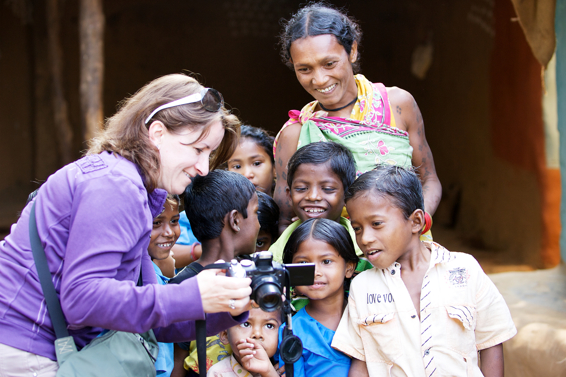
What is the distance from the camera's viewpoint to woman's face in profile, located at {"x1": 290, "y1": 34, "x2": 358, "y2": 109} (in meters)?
2.28

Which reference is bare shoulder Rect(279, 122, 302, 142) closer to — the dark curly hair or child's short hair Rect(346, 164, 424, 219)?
the dark curly hair

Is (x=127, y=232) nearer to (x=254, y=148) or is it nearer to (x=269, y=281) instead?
(x=269, y=281)

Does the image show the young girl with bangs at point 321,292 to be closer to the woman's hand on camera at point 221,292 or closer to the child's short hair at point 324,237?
the child's short hair at point 324,237

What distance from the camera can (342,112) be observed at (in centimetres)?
243

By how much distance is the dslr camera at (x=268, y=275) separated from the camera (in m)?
1.30

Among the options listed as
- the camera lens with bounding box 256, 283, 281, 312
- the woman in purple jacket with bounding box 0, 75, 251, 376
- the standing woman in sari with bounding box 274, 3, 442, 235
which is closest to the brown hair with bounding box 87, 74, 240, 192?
the woman in purple jacket with bounding box 0, 75, 251, 376

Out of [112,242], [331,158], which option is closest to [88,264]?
[112,242]

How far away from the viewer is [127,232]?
1.25m

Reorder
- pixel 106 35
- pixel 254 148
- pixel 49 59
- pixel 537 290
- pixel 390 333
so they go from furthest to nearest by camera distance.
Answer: pixel 106 35, pixel 49 59, pixel 537 290, pixel 254 148, pixel 390 333

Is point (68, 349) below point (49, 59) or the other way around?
below

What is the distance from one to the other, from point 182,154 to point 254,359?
0.76m

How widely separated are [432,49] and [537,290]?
14.5 ft

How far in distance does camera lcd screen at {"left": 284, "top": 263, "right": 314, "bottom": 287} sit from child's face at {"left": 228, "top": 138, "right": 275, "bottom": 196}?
154cm

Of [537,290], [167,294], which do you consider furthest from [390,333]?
[537,290]
